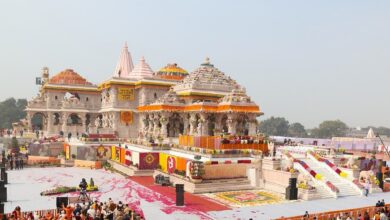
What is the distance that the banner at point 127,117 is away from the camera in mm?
45875

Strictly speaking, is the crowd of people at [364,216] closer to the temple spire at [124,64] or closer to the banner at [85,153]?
the banner at [85,153]

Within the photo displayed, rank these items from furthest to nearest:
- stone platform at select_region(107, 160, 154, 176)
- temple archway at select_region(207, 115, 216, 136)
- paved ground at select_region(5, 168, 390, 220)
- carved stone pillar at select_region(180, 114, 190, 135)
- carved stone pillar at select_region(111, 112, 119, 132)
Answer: carved stone pillar at select_region(111, 112, 119, 132) → carved stone pillar at select_region(180, 114, 190, 135) → temple archway at select_region(207, 115, 216, 136) → stone platform at select_region(107, 160, 154, 176) → paved ground at select_region(5, 168, 390, 220)

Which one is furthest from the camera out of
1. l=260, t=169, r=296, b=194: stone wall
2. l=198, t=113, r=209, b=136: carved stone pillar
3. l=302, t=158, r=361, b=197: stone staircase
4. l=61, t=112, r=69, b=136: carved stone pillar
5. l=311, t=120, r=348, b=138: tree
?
l=311, t=120, r=348, b=138: tree

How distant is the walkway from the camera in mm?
16219

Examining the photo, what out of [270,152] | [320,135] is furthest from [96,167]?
[320,135]

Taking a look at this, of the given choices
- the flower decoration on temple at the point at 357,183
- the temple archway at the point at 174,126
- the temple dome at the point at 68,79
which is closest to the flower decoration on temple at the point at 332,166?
the flower decoration on temple at the point at 357,183

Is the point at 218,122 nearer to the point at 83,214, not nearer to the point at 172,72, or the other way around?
the point at 172,72

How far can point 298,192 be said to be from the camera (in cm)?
2011

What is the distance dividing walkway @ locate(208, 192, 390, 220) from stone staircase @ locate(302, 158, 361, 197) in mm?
747

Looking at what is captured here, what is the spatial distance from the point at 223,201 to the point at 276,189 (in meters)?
4.03

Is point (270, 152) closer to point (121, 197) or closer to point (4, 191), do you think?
point (121, 197)

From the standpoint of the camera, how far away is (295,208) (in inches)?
695

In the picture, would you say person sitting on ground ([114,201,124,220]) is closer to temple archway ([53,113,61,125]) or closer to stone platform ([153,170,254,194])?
stone platform ([153,170,254,194])

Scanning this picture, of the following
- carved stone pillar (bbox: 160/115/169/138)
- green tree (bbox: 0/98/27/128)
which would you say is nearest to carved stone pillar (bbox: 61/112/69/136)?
carved stone pillar (bbox: 160/115/169/138)
